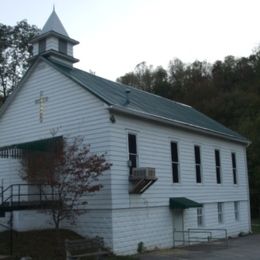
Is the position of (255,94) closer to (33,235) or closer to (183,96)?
(183,96)

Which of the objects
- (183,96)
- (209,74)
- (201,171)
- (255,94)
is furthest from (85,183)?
(209,74)

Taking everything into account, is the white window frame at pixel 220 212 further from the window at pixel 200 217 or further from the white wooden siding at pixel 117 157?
the window at pixel 200 217

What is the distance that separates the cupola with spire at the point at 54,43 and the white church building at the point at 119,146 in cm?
5

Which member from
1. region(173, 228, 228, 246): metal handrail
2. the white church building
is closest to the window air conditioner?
the white church building

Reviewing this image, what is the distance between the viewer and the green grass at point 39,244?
50.7 feet

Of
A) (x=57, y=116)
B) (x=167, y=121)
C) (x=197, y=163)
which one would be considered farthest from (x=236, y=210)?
(x=57, y=116)

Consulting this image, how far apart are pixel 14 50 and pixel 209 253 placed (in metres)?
38.9

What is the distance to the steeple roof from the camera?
23.0 metres

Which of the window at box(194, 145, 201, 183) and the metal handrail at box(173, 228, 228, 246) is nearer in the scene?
the metal handrail at box(173, 228, 228, 246)

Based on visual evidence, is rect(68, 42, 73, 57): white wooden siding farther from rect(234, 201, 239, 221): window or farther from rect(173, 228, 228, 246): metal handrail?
rect(234, 201, 239, 221): window

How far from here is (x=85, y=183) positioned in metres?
17.6

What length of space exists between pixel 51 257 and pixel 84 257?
108 cm

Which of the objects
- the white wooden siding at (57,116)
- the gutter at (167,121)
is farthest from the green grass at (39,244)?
the gutter at (167,121)

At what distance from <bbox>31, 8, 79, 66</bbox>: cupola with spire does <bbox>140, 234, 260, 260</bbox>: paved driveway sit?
10.4 m
